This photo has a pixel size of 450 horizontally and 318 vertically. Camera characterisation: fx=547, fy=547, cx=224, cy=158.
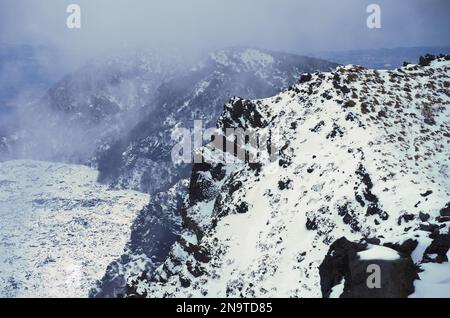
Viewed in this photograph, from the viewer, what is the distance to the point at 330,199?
186 ft

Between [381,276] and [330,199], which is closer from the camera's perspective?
[381,276]

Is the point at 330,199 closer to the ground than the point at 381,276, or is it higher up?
closer to the ground

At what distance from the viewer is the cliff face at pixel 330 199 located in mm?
37312

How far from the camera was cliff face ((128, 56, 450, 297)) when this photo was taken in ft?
122

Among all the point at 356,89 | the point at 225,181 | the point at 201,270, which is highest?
the point at 356,89

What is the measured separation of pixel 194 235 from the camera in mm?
77500

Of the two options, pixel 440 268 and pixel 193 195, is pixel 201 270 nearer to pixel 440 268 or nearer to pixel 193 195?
pixel 193 195

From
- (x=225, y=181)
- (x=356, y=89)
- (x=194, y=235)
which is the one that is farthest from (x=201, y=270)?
(x=356, y=89)

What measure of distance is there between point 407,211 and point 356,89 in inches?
1156

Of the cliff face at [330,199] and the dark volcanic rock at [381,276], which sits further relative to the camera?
the cliff face at [330,199]

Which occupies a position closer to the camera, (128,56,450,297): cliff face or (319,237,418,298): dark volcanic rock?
(319,237,418,298): dark volcanic rock

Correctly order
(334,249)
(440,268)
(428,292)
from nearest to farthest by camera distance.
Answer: (428,292), (440,268), (334,249)
